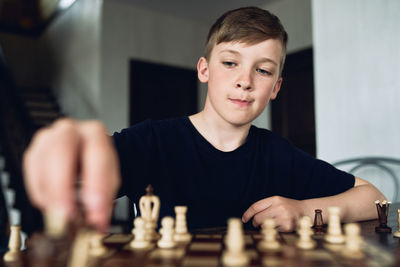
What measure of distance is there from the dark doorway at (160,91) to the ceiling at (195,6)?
78 centimetres

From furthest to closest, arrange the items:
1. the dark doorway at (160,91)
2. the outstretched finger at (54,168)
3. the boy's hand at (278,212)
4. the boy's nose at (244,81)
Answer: the dark doorway at (160,91), the boy's nose at (244,81), the boy's hand at (278,212), the outstretched finger at (54,168)

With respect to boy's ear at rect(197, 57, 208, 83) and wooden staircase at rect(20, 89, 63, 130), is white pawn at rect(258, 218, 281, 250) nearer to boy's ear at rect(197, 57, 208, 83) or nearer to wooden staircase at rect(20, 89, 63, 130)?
boy's ear at rect(197, 57, 208, 83)

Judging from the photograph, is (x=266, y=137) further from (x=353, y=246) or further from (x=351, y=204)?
(x=353, y=246)

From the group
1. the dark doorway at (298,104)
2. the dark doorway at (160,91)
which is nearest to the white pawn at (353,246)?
the dark doorway at (298,104)

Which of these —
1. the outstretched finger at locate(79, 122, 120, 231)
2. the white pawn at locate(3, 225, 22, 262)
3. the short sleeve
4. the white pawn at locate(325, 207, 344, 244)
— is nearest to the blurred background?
the short sleeve

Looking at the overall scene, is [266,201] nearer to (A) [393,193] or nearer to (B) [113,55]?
(A) [393,193]

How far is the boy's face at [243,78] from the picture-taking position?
3.80 ft

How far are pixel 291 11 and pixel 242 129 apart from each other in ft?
13.5

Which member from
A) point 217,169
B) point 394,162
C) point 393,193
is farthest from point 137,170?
point 393,193

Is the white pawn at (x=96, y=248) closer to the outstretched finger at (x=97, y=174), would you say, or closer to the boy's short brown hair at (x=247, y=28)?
the outstretched finger at (x=97, y=174)

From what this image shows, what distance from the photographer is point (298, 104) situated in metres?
4.76

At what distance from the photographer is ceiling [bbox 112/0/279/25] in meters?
5.12

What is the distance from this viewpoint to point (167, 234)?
2.29ft

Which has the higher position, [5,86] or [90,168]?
[5,86]
